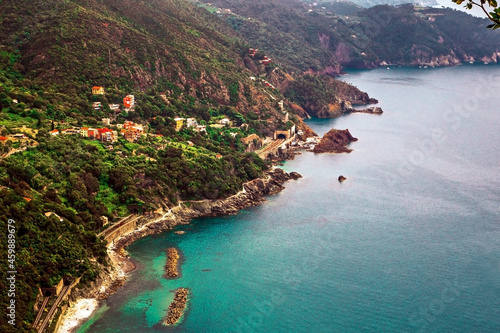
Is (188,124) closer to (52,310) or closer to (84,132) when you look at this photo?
(84,132)

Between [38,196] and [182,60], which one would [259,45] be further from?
[38,196]

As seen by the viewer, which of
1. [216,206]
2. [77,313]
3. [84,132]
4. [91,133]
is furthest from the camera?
[91,133]

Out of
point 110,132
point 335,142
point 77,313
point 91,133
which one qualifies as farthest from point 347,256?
point 335,142

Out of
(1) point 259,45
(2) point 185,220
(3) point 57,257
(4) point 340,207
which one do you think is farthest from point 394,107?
(3) point 57,257

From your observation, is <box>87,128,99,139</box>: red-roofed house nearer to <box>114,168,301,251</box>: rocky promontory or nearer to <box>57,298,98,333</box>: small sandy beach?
<box>114,168,301,251</box>: rocky promontory

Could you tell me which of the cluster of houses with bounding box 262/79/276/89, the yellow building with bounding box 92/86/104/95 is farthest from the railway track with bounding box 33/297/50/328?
the cluster of houses with bounding box 262/79/276/89

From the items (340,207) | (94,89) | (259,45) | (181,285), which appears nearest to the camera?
(181,285)
